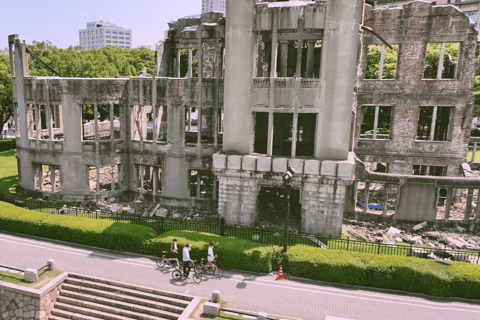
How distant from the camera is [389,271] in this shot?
15445mm

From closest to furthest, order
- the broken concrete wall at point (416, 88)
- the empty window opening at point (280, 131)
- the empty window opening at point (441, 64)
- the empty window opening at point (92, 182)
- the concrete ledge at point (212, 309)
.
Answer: the concrete ledge at point (212, 309) < the broken concrete wall at point (416, 88) < the empty window opening at point (280, 131) < the empty window opening at point (441, 64) < the empty window opening at point (92, 182)

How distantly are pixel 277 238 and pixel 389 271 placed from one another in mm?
6587

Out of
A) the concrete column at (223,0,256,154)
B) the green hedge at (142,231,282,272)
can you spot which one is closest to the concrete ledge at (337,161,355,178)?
the concrete column at (223,0,256,154)

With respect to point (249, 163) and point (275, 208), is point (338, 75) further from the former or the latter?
point (275, 208)

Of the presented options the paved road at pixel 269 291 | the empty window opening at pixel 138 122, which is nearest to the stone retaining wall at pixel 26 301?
the paved road at pixel 269 291

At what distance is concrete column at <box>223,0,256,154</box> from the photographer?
2080cm

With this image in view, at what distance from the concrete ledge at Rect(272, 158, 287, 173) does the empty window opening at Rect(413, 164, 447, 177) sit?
15234mm

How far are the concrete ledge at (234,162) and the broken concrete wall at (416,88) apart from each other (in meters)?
12.8

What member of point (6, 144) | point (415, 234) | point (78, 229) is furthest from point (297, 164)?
point (6, 144)

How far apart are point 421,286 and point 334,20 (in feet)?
47.6

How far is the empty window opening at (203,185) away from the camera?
26.3 metres

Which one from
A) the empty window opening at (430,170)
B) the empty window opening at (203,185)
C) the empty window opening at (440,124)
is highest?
the empty window opening at (440,124)

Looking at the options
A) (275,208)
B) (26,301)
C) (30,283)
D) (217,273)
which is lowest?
(26,301)

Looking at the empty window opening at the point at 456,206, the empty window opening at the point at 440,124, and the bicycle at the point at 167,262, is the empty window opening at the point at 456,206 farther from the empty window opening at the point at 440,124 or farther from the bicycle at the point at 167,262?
the bicycle at the point at 167,262
